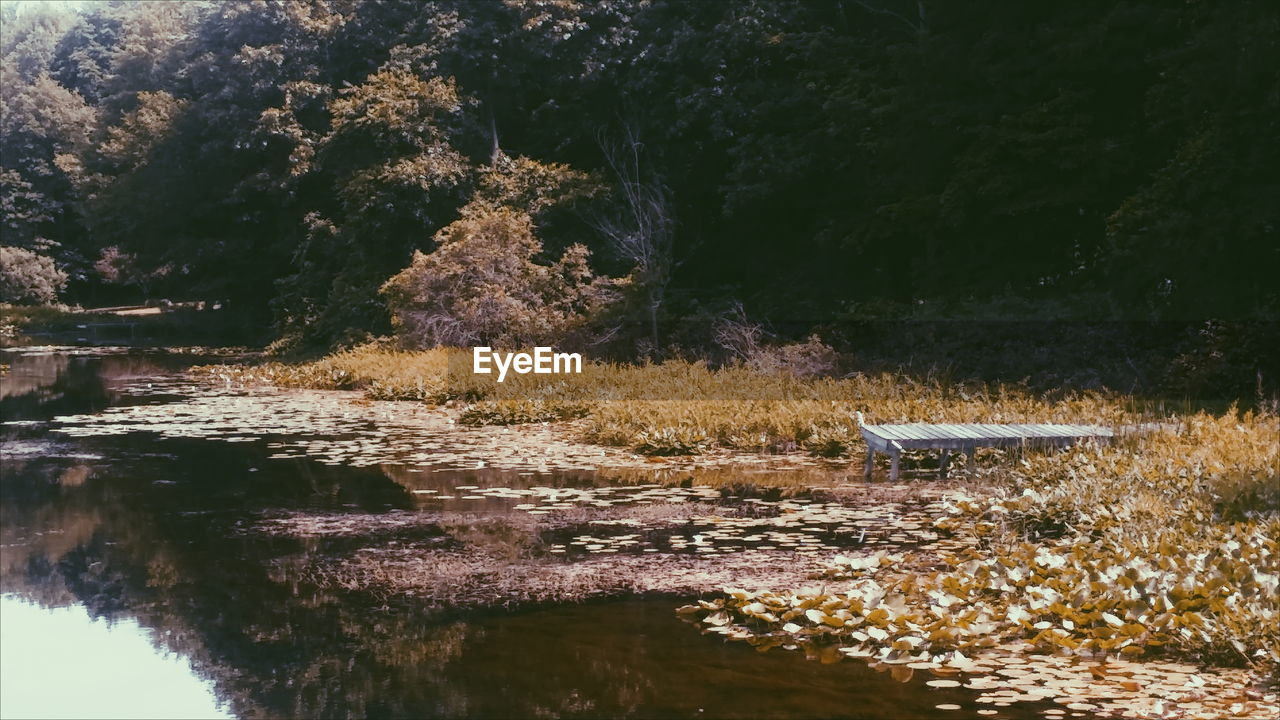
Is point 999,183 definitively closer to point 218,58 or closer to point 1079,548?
point 1079,548

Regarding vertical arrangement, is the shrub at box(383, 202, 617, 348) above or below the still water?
above

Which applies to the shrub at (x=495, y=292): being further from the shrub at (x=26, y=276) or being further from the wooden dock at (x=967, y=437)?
the shrub at (x=26, y=276)

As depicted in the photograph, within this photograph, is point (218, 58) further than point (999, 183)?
Yes

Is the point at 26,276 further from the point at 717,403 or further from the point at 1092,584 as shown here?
the point at 1092,584

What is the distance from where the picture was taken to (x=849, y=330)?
25.2m

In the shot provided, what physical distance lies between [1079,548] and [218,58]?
1641 inches


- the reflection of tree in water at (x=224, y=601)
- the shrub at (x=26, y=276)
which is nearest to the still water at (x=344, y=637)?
the reflection of tree in water at (x=224, y=601)

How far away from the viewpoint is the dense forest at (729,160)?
20.2 m

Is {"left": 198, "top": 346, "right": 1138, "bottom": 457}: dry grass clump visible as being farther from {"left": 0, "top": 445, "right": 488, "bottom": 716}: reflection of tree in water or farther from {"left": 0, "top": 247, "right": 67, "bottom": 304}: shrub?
{"left": 0, "top": 247, "right": 67, "bottom": 304}: shrub

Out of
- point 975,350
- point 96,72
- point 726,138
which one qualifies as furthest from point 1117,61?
point 96,72

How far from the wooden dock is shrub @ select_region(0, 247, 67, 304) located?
5292 cm

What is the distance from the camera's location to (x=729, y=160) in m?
31.3

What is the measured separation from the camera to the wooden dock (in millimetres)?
12430

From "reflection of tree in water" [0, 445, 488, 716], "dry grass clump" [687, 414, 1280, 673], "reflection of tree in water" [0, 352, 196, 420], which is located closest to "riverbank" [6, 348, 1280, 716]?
"dry grass clump" [687, 414, 1280, 673]
